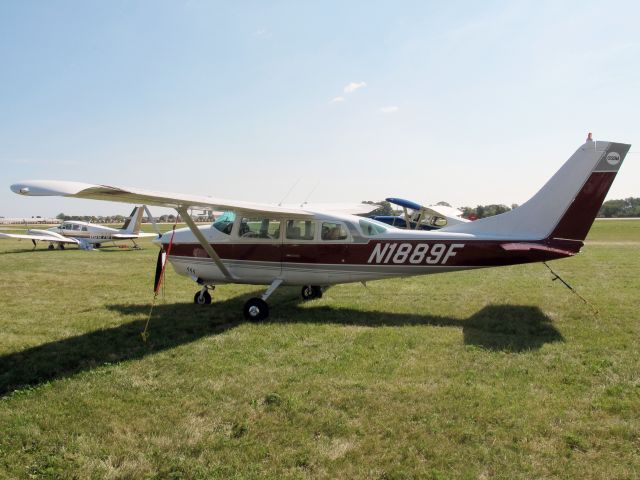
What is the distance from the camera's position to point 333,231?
324 inches

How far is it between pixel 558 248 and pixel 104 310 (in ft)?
27.5

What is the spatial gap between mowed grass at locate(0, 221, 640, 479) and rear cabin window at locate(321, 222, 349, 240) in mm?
1455

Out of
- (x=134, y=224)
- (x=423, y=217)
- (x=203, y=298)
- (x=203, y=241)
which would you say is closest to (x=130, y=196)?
(x=203, y=241)

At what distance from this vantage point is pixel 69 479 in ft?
10.1

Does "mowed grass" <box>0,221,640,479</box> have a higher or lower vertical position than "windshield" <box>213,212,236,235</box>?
lower

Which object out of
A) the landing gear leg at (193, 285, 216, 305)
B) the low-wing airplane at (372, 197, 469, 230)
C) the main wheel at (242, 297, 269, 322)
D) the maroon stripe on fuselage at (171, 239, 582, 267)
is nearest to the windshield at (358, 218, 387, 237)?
the maroon stripe on fuselage at (171, 239, 582, 267)

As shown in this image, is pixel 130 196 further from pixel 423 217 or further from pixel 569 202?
pixel 423 217

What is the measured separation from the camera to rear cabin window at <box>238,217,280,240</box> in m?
8.48

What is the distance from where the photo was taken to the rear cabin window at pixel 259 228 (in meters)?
8.48

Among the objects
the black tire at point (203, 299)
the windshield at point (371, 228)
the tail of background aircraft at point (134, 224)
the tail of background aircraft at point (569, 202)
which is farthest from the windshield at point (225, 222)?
the tail of background aircraft at point (134, 224)

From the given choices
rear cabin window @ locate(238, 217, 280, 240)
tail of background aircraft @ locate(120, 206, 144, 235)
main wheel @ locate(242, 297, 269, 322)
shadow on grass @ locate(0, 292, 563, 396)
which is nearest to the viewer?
shadow on grass @ locate(0, 292, 563, 396)

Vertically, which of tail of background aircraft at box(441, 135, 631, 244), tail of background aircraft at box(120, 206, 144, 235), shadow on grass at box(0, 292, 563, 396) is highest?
tail of background aircraft at box(441, 135, 631, 244)

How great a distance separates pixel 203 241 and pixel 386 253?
337cm

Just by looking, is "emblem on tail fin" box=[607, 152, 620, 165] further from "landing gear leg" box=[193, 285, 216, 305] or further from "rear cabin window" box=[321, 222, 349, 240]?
"landing gear leg" box=[193, 285, 216, 305]
